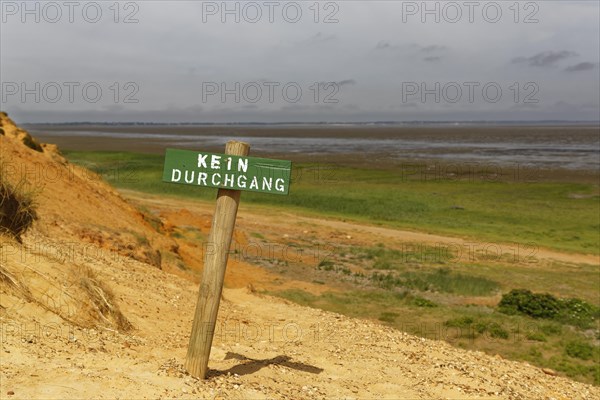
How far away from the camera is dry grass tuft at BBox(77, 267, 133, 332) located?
28.3 ft

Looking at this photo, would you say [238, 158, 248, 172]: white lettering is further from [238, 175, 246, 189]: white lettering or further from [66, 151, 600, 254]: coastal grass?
[66, 151, 600, 254]: coastal grass

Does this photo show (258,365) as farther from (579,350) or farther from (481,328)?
(579,350)

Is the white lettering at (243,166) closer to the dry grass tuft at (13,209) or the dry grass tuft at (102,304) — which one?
the dry grass tuft at (102,304)

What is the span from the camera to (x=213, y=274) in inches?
265

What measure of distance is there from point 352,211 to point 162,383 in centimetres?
3509

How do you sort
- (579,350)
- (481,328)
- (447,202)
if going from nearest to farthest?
(579,350)
(481,328)
(447,202)

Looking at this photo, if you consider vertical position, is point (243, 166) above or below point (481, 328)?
above

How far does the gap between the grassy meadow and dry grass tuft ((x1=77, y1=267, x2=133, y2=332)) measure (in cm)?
878

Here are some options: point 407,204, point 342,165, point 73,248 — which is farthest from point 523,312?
point 342,165

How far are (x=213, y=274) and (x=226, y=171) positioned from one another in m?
1.17

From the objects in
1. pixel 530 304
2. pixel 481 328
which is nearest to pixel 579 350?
pixel 481 328

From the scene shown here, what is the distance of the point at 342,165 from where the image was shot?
7556 cm

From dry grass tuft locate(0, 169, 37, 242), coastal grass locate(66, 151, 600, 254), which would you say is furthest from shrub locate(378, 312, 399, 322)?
coastal grass locate(66, 151, 600, 254)

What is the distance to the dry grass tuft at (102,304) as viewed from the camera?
28.3 feet
